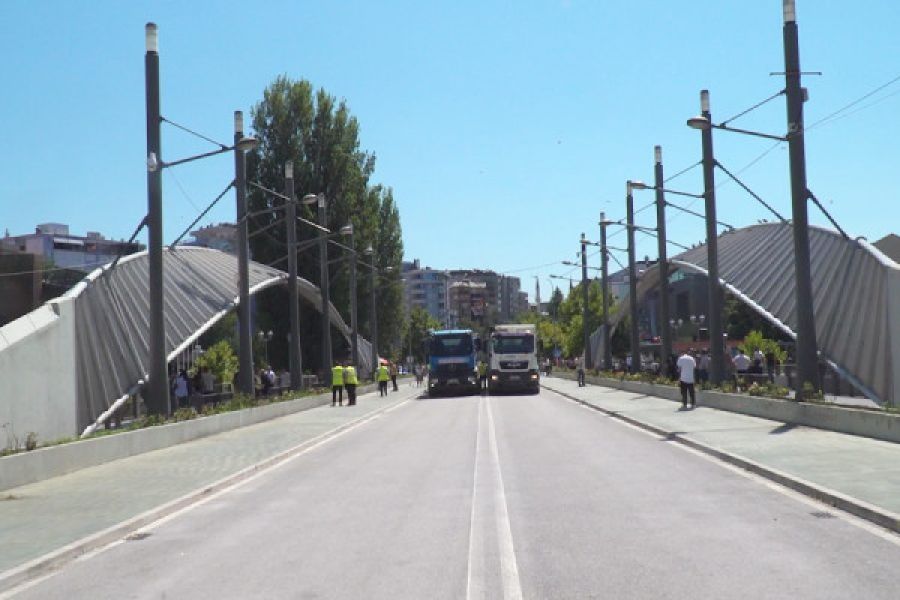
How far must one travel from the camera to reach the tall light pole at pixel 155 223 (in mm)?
21703

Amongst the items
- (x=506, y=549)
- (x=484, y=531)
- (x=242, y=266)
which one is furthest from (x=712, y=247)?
(x=506, y=549)

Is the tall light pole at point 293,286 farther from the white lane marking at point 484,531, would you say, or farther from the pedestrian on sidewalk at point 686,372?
the white lane marking at point 484,531

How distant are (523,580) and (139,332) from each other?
75.0 ft

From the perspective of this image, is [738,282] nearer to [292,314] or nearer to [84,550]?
[292,314]

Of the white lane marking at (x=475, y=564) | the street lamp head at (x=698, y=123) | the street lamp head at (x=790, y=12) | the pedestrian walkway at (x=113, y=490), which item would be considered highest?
the street lamp head at (x=790, y=12)

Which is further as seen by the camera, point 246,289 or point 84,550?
point 246,289

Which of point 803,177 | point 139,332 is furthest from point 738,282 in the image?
point 139,332

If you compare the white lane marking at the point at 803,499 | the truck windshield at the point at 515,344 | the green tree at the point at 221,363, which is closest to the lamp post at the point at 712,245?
the white lane marking at the point at 803,499

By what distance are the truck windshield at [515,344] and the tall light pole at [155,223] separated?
2758cm

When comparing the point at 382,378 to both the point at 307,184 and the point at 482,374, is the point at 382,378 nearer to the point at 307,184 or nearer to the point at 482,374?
the point at 482,374

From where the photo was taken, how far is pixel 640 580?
283 inches

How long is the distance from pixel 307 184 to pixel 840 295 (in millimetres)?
40576

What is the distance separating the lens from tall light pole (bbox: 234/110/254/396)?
28844 mm

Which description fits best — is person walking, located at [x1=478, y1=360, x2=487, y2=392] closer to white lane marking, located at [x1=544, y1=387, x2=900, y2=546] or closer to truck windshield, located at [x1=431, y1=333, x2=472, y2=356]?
Answer: truck windshield, located at [x1=431, y1=333, x2=472, y2=356]
